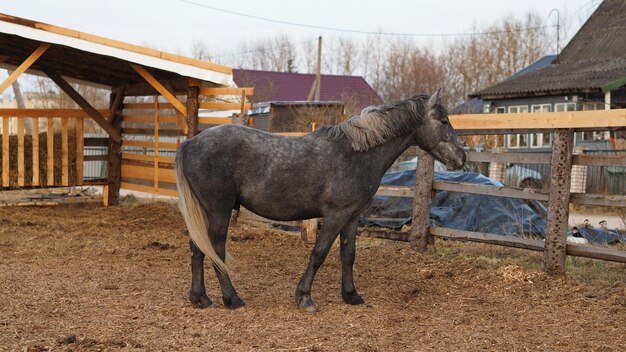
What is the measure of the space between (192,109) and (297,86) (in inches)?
1262

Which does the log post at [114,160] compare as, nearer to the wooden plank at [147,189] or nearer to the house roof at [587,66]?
the wooden plank at [147,189]

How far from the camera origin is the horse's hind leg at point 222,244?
19.0 ft

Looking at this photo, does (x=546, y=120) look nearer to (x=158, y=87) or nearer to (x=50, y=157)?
(x=158, y=87)

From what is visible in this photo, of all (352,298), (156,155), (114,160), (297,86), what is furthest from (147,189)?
(297,86)

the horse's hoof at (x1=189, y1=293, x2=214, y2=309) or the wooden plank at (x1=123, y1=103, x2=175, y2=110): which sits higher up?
the wooden plank at (x1=123, y1=103, x2=175, y2=110)

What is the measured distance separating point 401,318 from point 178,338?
178 cm

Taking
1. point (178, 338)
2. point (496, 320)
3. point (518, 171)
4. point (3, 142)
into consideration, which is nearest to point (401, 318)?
point (496, 320)

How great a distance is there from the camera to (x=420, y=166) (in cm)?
864

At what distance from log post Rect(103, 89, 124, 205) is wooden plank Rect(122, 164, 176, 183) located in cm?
15

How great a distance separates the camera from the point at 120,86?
1391cm

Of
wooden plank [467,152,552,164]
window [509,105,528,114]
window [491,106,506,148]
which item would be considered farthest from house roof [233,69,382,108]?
wooden plank [467,152,552,164]

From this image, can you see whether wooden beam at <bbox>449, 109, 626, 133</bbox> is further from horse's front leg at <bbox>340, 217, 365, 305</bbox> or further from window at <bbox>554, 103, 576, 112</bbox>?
window at <bbox>554, 103, 576, 112</bbox>

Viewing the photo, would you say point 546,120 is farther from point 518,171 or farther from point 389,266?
point 518,171

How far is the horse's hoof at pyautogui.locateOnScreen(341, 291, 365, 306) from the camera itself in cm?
617
